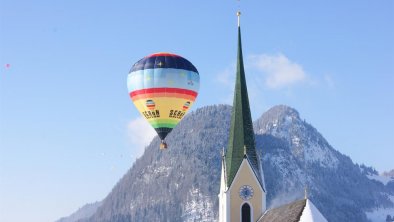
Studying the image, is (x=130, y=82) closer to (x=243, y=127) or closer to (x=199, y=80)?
(x=199, y=80)

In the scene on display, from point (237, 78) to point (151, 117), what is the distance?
41.7ft

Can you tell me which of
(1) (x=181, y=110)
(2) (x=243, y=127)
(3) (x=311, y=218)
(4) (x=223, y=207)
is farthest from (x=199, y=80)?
(3) (x=311, y=218)

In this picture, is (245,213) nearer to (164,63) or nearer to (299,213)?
(299,213)

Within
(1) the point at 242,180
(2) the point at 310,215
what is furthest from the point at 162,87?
(2) the point at 310,215

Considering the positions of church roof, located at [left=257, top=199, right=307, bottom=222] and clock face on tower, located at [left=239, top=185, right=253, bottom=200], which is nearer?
church roof, located at [left=257, top=199, right=307, bottom=222]

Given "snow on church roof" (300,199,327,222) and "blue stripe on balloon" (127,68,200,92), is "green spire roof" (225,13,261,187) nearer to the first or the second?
"blue stripe on balloon" (127,68,200,92)

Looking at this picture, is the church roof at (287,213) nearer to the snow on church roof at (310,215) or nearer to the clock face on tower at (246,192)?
the snow on church roof at (310,215)

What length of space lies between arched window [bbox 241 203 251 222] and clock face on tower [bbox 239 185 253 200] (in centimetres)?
71

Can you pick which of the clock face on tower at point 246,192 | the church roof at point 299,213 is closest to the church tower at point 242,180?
the clock face on tower at point 246,192

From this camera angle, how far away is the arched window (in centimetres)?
6297

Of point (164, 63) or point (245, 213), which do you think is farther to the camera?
point (245, 213)

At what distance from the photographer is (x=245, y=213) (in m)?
63.1

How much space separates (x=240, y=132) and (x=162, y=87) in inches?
461

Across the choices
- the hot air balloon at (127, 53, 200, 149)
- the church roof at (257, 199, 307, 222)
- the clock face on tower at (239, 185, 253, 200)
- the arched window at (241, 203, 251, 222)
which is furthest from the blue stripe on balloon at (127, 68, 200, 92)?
the church roof at (257, 199, 307, 222)
